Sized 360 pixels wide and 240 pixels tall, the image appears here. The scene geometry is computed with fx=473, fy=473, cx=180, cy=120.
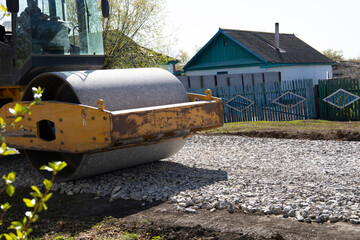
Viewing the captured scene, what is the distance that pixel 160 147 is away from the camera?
25.5 feet

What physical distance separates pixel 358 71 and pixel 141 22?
17718 millimetres

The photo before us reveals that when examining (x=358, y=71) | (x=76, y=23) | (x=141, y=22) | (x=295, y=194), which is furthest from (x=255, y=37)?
(x=295, y=194)

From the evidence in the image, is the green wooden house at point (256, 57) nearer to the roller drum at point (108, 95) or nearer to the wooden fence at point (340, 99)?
the wooden fence at point (340, 99)

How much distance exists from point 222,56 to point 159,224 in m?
27.6

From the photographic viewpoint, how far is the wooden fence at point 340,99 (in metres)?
17.4

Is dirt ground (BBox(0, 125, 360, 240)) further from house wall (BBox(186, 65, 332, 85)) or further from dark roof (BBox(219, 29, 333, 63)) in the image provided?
house wall (BBox(186, 65, 332, 85))

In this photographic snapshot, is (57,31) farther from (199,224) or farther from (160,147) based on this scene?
(199,224)

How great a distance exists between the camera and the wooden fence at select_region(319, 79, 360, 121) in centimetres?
1738

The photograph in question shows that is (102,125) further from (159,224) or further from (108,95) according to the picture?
(159,224)

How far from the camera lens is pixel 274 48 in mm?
31797

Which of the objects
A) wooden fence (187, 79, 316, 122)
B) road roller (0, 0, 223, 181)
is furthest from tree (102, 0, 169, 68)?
road roller (0, 0, 223, 181)

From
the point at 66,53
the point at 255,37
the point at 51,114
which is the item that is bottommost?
the point at 51,114

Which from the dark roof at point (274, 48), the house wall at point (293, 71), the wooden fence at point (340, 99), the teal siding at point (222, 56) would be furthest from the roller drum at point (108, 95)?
the house wall at point (293, 71)

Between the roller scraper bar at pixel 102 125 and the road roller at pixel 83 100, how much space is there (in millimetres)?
13
